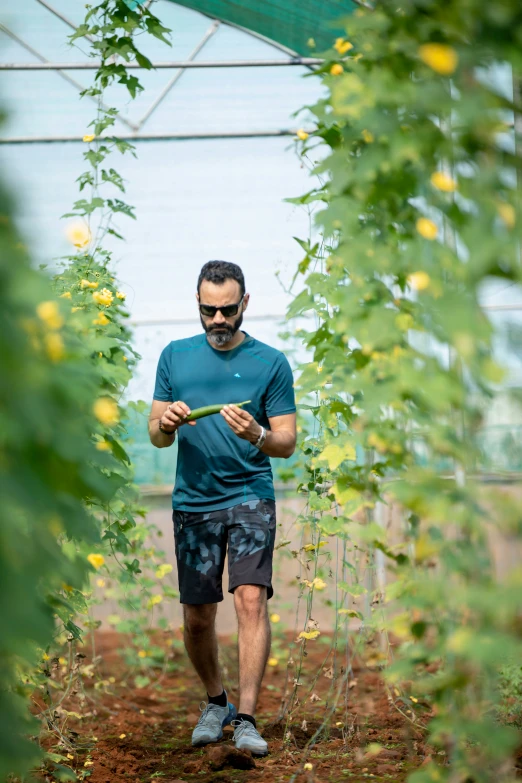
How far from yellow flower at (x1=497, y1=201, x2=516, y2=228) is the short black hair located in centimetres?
188

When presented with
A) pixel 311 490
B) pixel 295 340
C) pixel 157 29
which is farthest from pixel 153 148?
pixel 311 490

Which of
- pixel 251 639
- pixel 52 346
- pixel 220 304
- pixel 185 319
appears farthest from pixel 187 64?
pixel 52 346

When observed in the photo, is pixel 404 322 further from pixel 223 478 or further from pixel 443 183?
A: pixel 223 478

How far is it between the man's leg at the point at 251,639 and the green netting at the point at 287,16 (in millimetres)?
2836

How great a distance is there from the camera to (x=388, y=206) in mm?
1801

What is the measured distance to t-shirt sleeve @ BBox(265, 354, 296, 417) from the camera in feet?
10.9

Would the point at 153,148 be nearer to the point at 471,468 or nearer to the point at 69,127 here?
the point at 69,127

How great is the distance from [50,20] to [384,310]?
4275mm

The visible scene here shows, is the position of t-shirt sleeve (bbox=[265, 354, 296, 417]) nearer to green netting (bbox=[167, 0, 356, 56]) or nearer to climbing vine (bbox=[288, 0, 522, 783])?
climbing vine (bbox=[288, 0, 522, 783])

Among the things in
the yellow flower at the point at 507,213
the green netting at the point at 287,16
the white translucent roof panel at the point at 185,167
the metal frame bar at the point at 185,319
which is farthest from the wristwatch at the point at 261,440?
the metal frame bar at the point at 185,319

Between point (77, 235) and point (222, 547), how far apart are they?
1.22 metres

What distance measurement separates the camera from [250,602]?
122 inches

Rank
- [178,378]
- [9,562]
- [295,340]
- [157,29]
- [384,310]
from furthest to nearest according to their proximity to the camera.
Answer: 1. [295,340]
2. [178,378]
3. [157,29]
4. [384,310]
5. [9,562]

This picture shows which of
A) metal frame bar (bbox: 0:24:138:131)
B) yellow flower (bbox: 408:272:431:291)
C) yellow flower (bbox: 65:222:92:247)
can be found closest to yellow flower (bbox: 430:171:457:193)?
yellow flower (bbox: 408:272:431:291)
